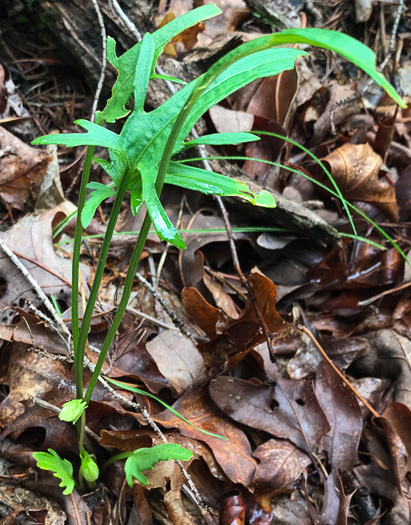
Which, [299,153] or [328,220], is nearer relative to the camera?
[328,220]

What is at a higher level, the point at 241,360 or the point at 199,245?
the point at 199,245

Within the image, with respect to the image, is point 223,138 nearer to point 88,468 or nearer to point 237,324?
point 237,324

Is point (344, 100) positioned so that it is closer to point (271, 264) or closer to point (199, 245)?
point (271, 264)

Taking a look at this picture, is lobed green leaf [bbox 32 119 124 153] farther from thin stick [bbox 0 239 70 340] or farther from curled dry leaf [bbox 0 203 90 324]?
curled dry leaf [bbox 0 203 90 324]

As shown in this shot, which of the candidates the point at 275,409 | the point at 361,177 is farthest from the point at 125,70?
the point at 361,177

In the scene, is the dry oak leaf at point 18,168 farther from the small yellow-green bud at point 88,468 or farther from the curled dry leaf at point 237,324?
the small yellow-green bud at point 88,468

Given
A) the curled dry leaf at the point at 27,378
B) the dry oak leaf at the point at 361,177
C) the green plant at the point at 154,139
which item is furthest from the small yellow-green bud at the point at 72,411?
the dry oak leaf at the point at 361,177

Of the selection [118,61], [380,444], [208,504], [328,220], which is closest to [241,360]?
[208,504]
